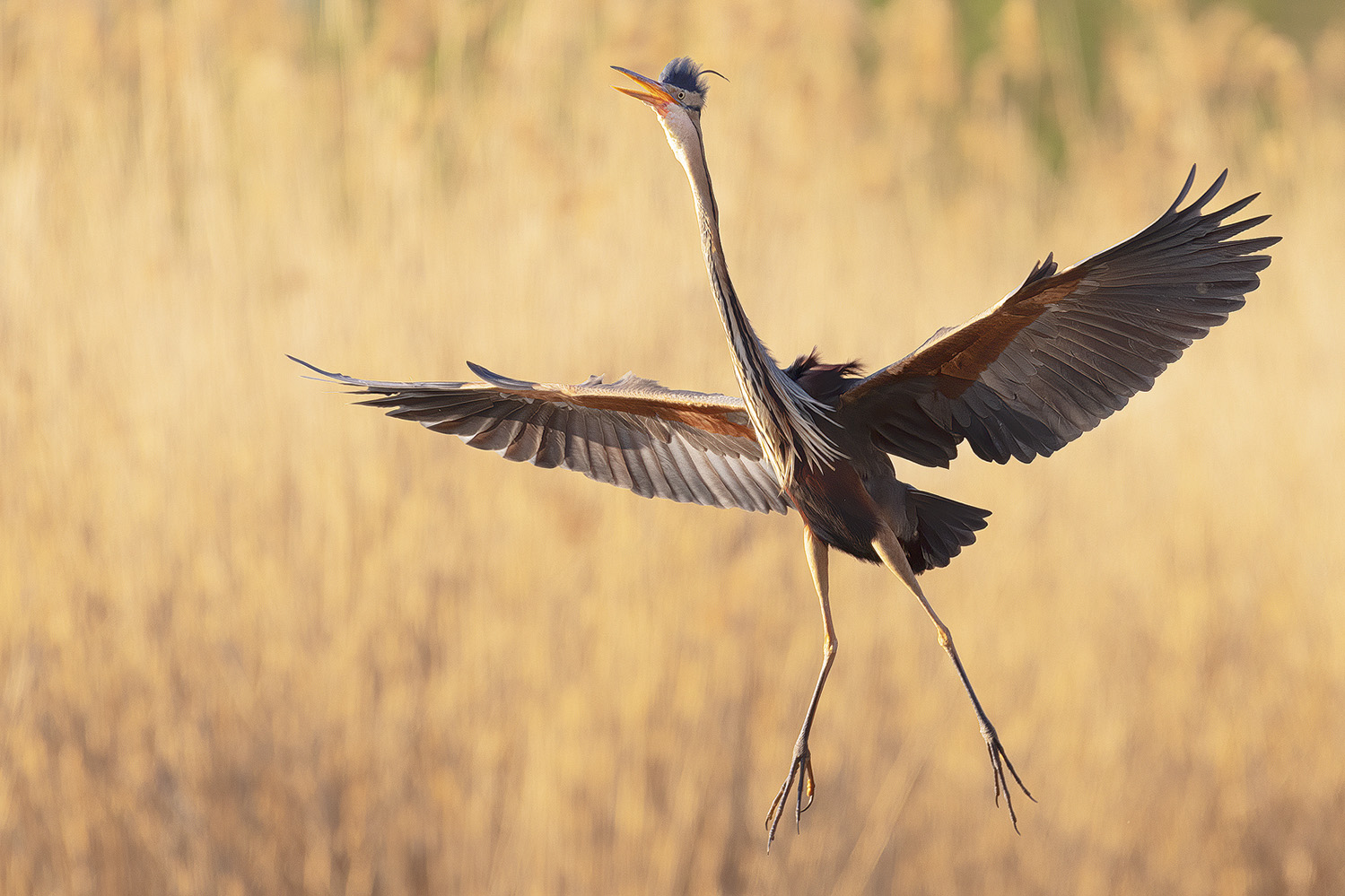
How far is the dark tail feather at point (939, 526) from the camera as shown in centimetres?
141

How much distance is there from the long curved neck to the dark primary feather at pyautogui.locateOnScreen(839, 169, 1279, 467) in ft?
0.17

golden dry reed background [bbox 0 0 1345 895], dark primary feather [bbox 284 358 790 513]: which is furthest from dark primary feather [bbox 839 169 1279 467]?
golden dry reed background [bbox 0 0 1345 895]

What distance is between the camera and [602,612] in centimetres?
410

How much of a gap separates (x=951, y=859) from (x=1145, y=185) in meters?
2.34

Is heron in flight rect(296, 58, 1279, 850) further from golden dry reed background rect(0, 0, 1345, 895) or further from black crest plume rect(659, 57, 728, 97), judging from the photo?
golden dry reed background rect(0, 0, 1345, 895)

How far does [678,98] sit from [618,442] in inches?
28.1

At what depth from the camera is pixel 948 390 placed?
1.34 metres

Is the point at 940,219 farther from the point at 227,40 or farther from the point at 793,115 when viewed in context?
the point at 227,40

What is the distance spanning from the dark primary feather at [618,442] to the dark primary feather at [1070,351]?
0.76ft

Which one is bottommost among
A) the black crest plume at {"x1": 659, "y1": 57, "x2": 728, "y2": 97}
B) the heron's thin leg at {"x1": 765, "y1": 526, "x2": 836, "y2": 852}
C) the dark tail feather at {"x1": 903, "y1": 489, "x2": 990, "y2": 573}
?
the heron's thin leg at {"x1": 765, "y1": 526, "x2": 836, "y2": 852}

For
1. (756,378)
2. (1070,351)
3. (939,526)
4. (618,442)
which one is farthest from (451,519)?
(756,378)

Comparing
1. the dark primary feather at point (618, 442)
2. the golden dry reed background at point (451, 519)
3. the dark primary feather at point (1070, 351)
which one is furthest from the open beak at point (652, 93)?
the golden dry reed background at point (451, 519)

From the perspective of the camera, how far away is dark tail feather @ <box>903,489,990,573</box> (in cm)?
141

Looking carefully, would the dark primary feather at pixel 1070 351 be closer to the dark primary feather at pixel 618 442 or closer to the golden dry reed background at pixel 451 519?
the dark primary feather at pixel 618 442
